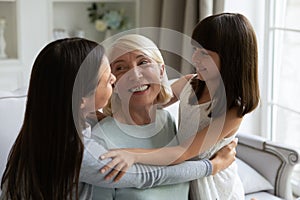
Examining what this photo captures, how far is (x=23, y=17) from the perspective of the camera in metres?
3.36

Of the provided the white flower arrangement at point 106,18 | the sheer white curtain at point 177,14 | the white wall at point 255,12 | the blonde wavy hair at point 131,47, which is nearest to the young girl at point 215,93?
the blonde wavy hair at point 131,47

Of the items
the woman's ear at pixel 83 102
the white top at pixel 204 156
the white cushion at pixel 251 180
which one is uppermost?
the woman's ear at pixel 83 102

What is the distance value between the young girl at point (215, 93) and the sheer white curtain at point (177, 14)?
1407 mm

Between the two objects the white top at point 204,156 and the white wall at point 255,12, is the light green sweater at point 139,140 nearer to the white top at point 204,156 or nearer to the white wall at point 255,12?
the white top at point 204,156

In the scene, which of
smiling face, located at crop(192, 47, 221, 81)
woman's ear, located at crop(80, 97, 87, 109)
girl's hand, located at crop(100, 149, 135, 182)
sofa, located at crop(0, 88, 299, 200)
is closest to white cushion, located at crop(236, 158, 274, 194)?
sofa, located at crop(0, 88, 299, 200)

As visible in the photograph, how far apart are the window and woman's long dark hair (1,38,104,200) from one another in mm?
1878

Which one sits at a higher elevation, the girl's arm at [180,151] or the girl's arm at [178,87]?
the girl's arm at [178,87]

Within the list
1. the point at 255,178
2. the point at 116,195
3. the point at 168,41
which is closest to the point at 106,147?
the point at 116,195

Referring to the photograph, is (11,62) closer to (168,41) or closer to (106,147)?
(168,41)

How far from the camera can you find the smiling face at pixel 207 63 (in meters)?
1.37

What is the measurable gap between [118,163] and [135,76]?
0.72 feet

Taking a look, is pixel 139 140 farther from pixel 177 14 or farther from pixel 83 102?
pixel 177 14

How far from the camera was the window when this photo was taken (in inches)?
112

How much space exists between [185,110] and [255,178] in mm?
853
